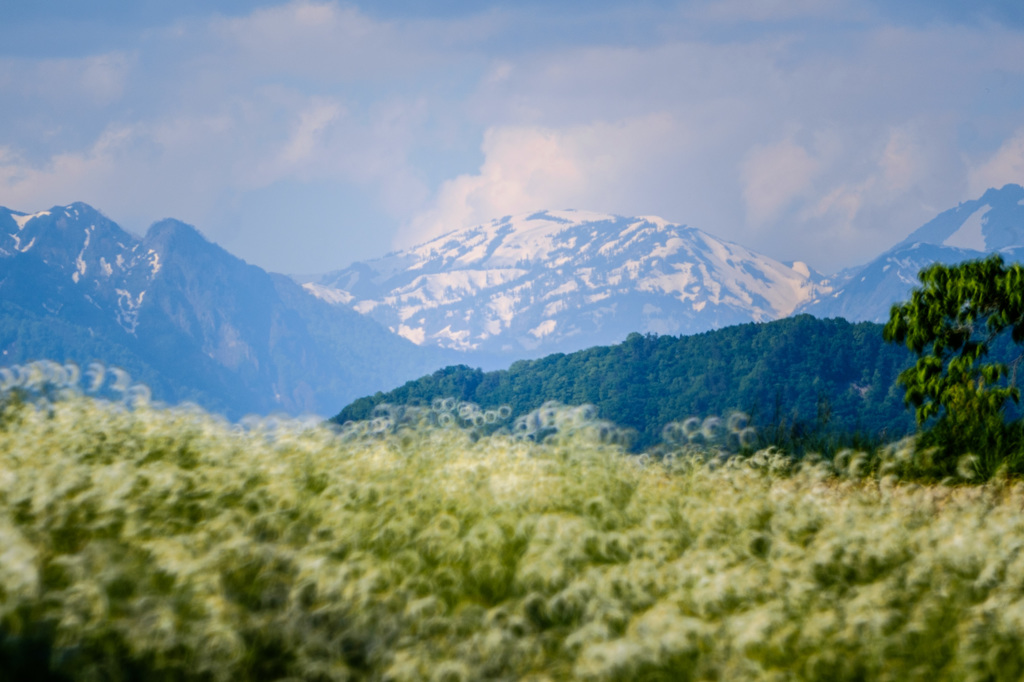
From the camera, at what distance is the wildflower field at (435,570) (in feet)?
14.2

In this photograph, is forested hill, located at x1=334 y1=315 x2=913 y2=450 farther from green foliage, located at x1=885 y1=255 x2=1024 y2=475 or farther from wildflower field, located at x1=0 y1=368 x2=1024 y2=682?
wildflower field, located at x1=0 y1=368 x2=1024 y2=682

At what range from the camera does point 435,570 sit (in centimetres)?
536

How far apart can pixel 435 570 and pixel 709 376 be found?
383 ft

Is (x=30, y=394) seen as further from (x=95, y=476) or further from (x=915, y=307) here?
A: (x=915, y=307)

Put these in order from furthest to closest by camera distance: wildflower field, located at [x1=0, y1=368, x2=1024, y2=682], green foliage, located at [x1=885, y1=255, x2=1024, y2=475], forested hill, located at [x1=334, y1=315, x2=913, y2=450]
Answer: forested hill, located at [x1=334, y1=315, x2=913, y2=450] → green foliage, located at [x1=885, y1=255, x2=1024, y2=475] → wildflower field, located at [x1=0, y1=368, x2=1024, y2=682]

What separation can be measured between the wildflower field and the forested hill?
88.0 meters

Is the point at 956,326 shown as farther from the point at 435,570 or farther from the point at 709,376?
the point at 709,376

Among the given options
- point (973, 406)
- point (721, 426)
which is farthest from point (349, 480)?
point (973, 406)

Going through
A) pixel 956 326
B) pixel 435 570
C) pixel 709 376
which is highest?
pixel 709 376

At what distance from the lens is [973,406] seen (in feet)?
46.4

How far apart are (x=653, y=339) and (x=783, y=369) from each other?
2667 centimetres

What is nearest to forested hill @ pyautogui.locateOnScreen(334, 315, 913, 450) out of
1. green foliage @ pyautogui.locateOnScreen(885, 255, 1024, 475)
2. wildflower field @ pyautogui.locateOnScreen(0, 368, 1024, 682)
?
green foliage @ pyautogui.locateOnScreen(885, 255, 1024, 475)

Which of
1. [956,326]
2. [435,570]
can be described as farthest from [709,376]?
[435,570]

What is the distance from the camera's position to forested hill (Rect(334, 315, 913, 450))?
10800 centimetres
